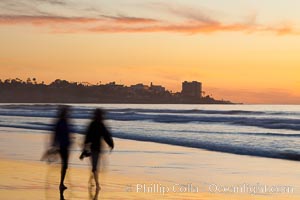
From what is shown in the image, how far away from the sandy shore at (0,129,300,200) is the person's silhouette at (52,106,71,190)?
0.60 m

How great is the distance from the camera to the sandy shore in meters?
12.9

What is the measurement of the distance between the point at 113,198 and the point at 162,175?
3993 millimetres

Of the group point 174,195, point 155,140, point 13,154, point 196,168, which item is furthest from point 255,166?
point 155,140

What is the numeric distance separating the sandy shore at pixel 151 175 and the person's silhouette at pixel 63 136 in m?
0.60

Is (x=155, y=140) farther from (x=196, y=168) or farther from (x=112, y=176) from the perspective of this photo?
(x=112, y=176)

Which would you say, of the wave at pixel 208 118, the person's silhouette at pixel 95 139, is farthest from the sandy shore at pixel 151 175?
the wave at pixel 208 118

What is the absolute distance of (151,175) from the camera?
16016mm

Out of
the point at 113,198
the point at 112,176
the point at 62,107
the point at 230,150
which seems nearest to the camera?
the point at 113,198

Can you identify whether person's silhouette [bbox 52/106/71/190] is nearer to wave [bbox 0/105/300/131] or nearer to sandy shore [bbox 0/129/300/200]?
sandy shore [bbox 0/129/300/200]

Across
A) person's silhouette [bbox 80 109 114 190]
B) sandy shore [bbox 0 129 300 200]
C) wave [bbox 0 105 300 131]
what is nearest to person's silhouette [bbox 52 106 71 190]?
person's silhouette [bbox 80 109 114 190]

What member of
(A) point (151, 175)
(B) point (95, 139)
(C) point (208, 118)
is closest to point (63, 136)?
(B) point (95, 139)

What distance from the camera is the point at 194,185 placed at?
47.2 feet

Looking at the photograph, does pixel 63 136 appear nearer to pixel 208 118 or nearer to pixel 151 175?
pixel 151 175

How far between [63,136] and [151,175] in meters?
3.22
